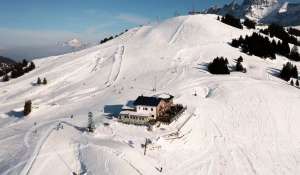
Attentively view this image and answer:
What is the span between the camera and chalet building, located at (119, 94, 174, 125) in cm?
5225

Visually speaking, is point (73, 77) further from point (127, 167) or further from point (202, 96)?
point (127, 167)

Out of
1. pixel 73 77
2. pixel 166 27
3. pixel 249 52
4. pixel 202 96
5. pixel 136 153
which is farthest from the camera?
pixel 166 27

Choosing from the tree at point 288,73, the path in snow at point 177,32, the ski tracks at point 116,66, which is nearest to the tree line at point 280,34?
the path in snow at point 177,32

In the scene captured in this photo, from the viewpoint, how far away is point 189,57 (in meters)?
91.7

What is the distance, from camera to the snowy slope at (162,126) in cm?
4128

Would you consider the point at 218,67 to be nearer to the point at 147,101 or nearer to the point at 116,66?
the point at 116,66

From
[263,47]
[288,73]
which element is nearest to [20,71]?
[263,47]

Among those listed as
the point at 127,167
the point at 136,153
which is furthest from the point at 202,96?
the point at 127,167

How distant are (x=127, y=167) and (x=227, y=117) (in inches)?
950

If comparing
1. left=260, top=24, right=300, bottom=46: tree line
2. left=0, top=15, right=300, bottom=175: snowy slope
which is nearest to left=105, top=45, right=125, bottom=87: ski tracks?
left=0, top=15, right=300, bottom=175: snowy slope

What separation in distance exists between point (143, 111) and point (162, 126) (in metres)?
4.40

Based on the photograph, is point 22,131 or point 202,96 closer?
point 22,131

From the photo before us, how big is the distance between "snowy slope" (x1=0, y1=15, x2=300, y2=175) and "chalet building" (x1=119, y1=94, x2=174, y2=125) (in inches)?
78.1

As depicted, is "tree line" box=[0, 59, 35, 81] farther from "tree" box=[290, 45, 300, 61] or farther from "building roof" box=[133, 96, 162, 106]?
"tree" box=[290, 45, 300, 61]
